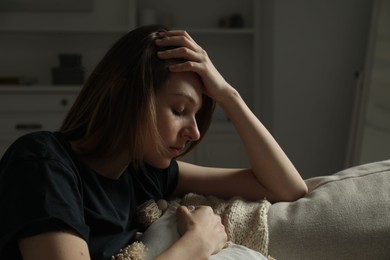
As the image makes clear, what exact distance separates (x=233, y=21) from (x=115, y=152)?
9.32 feet

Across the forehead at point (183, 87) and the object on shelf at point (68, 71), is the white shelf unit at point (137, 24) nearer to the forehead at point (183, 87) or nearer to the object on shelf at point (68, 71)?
the object on shelf at point (68, 71)

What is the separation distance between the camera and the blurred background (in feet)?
11.7

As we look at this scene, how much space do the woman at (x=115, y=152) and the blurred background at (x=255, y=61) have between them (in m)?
2.26

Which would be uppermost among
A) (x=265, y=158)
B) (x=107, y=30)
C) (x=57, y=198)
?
(x=57, y=198)

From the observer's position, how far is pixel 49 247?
921 mm

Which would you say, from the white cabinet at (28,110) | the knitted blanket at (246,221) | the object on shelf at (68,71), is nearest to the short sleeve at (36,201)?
the knitted blanket at (246,221)

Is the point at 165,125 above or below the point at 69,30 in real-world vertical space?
above

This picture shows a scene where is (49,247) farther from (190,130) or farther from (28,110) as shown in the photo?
(28,110)

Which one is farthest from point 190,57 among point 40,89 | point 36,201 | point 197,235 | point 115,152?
point 40,89

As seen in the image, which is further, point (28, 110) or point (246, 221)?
point (28, 110)

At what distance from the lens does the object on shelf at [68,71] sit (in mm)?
3711

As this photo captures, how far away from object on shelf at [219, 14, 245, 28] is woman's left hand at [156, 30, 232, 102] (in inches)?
103

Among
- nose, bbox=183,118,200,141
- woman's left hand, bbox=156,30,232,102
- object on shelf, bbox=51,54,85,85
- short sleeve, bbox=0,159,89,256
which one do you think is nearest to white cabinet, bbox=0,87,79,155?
object on shelf, bbox=51,54,85,85

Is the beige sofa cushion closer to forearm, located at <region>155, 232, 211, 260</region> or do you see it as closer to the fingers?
forearm, located at <region>155, 232, 211, 260</region>
